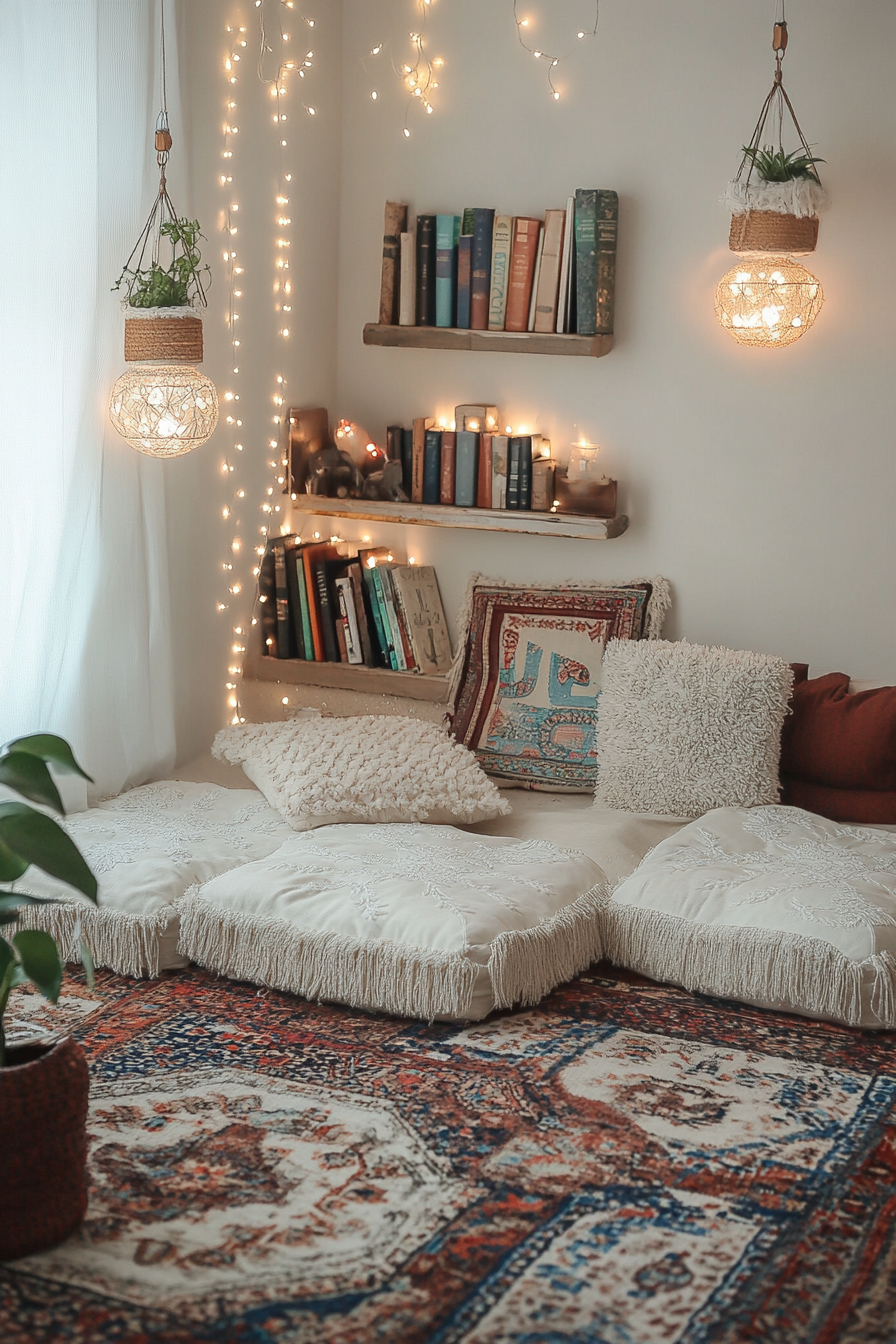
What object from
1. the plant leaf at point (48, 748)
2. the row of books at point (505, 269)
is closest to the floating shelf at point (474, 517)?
the row of books at point (505, 269)

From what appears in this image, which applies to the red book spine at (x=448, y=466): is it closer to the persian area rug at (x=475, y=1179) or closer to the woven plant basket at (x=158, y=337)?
the woven plant basket at (x=158, y=337)

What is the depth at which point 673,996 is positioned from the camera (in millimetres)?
2258

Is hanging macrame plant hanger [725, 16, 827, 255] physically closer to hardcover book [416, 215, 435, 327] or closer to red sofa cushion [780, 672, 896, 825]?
hardcover book [416, 215, 435, 327]

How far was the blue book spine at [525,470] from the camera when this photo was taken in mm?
3230

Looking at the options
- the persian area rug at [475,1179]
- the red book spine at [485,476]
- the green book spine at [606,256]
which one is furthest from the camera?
the red book spine at [485,476]

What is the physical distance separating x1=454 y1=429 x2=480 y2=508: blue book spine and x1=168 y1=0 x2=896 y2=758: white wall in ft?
0.52

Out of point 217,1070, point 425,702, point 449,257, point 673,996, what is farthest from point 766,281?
point 217,1070

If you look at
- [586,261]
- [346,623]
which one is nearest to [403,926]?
[346,623]

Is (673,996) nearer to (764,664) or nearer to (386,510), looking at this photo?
(764,664)

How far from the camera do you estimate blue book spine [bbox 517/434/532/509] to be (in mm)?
3230

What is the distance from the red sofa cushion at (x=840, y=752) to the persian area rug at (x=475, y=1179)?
78cm

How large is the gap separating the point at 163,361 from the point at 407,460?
0.93 m

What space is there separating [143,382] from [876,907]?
174 centimetres

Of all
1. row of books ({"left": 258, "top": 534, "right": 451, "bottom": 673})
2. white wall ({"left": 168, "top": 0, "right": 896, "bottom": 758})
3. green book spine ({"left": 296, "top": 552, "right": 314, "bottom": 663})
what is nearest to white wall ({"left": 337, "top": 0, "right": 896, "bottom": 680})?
white wall ({"left": 168, "top": 0, "right": 896, "bottom": 758})
